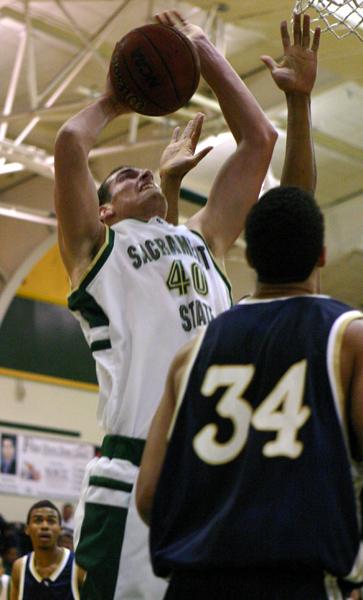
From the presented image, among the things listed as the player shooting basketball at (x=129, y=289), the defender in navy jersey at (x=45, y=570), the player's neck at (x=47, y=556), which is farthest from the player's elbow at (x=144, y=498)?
the player's neck at (x=47, y=556)

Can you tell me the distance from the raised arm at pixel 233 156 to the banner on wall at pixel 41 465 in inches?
509

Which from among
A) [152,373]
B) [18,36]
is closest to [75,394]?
[18,36]

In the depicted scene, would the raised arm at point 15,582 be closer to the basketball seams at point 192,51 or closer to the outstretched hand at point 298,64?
the basketball seams at point 192,51

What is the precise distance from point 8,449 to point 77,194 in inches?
530

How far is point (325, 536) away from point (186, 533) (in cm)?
33

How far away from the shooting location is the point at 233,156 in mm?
4262

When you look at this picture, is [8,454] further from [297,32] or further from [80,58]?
[297,32]

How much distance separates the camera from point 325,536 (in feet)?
8.06

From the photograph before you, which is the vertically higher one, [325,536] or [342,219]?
[342,219]

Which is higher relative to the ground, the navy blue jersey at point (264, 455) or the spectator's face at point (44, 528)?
the navy blue jersey at point (264, 455)

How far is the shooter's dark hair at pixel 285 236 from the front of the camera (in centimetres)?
269

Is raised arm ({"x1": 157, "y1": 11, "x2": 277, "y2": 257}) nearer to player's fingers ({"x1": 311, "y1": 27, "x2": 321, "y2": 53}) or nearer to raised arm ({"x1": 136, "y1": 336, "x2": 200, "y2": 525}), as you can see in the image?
player's fingers ({"x1": 311, "y1": 27, "x2": 321, "y2": 53})

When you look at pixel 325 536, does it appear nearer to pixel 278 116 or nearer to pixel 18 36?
pixel 18 36

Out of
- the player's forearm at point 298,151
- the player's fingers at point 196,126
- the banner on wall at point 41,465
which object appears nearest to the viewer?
the player's forearm at point 298,151
